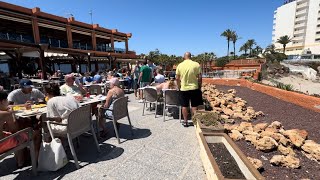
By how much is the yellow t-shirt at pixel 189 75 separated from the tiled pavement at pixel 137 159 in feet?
3.12

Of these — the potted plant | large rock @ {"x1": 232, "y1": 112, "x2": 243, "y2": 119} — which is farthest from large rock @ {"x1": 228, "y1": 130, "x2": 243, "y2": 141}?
large rock @ {"x1": 232, "y1": 112, "x2": 243, "y2": 119}

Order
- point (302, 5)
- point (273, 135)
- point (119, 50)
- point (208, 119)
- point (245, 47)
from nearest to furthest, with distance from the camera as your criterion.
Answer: point (273, 135), point (208, 119), point (119, 50), point (245, 47), point (302, 5)

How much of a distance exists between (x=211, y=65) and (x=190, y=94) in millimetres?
32478

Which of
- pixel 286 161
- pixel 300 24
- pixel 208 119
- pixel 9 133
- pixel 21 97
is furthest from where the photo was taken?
pixel 300 24

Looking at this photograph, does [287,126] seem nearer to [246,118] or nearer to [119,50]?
[246,118]

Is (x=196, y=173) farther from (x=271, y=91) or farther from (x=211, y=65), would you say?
(x=211, y=65)

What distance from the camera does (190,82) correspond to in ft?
13.6

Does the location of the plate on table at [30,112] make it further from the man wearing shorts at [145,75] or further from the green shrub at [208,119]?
the man wearing shorts at [145,75]

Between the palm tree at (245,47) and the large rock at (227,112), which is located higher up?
the palm tree at (245,47)

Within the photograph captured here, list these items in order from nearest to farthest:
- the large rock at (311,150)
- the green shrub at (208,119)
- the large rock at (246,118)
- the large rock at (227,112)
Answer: the large rock at (311,150) < the green shrub at (208,119) < the large rock at (246,118) < the large rock at (227,112)

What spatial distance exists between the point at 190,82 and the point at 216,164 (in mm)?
2322

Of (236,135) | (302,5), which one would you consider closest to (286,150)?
(236,135)

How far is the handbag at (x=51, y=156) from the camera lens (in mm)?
2613

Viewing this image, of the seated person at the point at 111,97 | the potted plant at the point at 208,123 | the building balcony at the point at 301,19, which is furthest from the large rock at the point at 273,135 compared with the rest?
the building balcony at the point at 301,19
